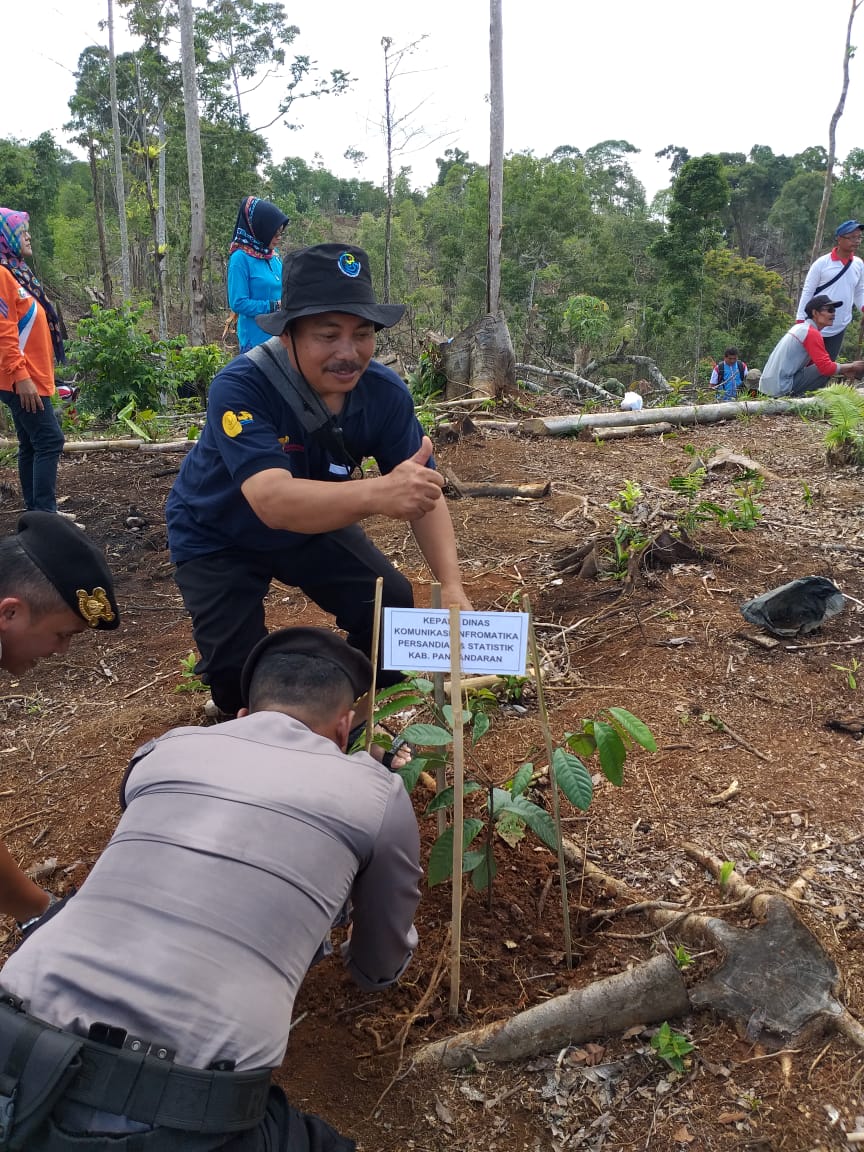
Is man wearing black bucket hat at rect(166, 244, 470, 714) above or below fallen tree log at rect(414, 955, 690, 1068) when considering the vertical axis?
above

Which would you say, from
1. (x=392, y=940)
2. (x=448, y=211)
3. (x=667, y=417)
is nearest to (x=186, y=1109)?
(x=392, y=940)

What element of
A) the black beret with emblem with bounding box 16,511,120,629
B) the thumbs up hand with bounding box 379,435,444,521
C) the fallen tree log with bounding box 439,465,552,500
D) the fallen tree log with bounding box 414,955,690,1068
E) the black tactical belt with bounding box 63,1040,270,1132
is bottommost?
the fallen tree log with bounding box 414,955,690,1068

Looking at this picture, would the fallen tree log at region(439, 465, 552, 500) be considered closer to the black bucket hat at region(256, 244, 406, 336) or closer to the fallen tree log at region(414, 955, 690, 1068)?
the black bucket hat at region(256, 244, 406, 336)

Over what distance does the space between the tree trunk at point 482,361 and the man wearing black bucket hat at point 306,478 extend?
257 inches

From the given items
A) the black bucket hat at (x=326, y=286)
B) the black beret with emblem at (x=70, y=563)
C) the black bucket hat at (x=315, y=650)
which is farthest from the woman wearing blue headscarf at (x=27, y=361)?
the black bucket hat at (x=315, y=650)

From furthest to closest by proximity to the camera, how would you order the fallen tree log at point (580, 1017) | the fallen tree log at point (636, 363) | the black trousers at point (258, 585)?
the fallen tree log at point (636, 363)
the black trousers at point (258, 585)
the fallen tree log at point (580, 1017)

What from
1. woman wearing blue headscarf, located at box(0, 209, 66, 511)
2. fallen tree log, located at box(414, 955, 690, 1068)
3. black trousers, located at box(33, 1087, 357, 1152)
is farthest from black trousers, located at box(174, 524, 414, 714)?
woman wearing blue headscarf, located at box(0, 209, 66, 511)

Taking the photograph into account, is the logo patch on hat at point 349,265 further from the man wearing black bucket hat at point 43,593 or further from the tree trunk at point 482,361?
the tree trunk at point 482,361

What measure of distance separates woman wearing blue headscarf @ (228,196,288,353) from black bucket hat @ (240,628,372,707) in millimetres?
4177

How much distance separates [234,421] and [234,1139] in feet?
5.58

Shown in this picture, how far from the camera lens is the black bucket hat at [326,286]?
219cm

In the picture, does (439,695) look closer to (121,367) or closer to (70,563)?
(70,563)

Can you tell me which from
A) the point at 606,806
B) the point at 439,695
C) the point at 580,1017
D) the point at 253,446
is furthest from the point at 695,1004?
the point at 253,446

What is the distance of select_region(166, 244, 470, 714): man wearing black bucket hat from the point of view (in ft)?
6.97
